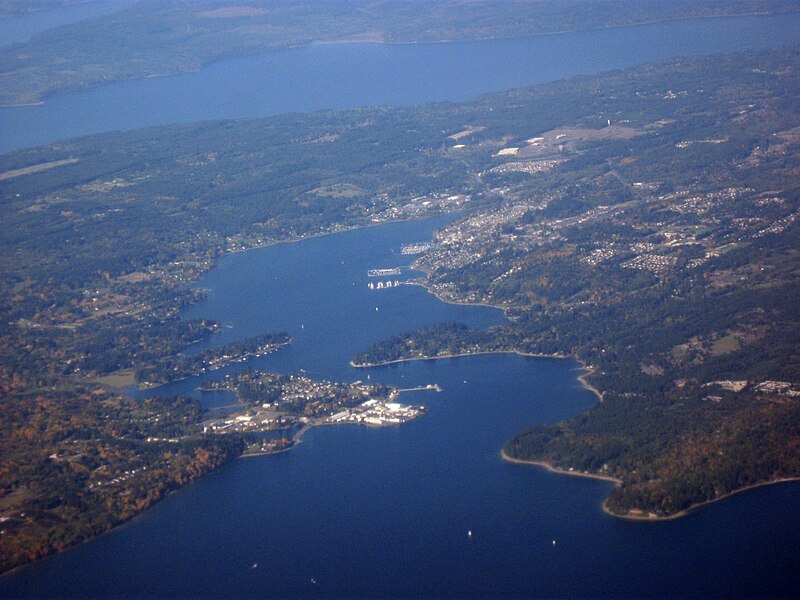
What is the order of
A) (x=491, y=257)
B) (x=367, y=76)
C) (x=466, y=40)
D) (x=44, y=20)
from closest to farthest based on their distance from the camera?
(x=491, y=257) → (x=367, y=76) → (x=466, y=40) → (x=44, y=20)

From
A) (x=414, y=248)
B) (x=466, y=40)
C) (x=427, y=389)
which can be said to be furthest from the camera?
(x=466, y=40)

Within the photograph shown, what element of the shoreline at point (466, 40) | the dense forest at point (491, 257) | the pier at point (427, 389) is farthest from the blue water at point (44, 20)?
the pier at point (427, 389)

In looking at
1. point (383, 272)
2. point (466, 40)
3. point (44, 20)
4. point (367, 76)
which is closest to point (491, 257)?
point (383, 272)

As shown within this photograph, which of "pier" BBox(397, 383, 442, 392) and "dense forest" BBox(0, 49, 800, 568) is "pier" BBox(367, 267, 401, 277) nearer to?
"dense forest" BBox(0, 49, 800, 568)

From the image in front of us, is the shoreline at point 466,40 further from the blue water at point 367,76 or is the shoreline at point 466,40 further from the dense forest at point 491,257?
the dense forest at point 491,257

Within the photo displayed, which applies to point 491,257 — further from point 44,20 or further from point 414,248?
point 44,20

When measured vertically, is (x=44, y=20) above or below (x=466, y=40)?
above

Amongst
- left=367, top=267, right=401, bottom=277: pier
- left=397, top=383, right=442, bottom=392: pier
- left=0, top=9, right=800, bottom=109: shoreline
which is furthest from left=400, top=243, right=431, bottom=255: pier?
left=0, top=9, right=800, bottom=109: shoreline
